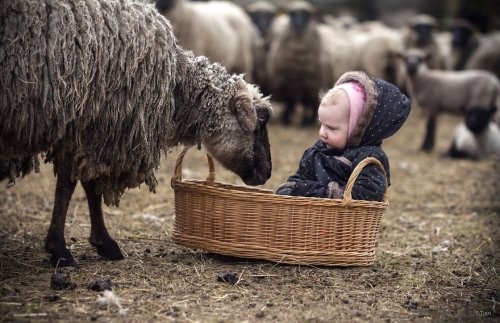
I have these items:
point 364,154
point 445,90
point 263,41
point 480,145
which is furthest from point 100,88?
point 263,41

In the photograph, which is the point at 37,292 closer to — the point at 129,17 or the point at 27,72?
the point at 27,72

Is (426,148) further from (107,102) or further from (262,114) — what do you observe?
(107,102)

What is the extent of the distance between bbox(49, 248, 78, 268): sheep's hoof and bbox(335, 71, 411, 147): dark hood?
1675mm

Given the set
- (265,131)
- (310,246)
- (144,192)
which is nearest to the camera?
(310,246)

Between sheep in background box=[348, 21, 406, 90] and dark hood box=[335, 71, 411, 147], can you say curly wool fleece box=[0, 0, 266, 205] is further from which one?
sheep in background box=[348, 21, 406, 90]

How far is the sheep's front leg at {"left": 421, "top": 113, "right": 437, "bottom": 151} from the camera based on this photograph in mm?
10328

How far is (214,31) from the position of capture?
1091 centimetres

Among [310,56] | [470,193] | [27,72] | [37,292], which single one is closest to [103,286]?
[37,292]

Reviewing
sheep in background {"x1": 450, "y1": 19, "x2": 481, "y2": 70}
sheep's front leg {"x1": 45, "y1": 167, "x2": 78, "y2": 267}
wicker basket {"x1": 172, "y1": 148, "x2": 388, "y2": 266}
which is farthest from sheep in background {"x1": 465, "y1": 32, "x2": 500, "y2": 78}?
sheep's front leg {"x1": 45, "y1": 167, "x2": 78, "y2": 267}

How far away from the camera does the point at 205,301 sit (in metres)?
3.56

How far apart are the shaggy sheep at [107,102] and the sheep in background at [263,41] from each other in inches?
325

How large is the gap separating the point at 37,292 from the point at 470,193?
4.83m

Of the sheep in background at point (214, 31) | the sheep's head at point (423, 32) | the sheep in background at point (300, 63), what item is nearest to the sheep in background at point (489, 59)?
the sheep's head at point (423, 32)

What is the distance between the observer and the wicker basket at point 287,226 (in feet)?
13.4
